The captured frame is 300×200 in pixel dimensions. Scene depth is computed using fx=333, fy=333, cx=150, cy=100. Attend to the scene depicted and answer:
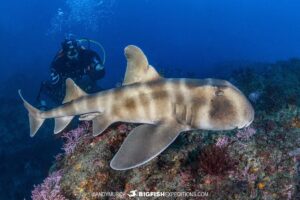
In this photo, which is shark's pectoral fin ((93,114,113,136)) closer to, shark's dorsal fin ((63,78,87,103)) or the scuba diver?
shark's dorsal fin ((63,78,87,103))

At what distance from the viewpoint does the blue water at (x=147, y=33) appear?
4234 centimetres

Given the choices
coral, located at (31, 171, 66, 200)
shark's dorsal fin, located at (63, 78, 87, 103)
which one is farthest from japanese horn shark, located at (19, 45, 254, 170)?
coral, located at (31, 171, 66, 200)

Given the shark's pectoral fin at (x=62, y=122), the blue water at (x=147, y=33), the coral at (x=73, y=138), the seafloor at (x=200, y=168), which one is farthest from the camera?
the blue water at (x=147, y=33)

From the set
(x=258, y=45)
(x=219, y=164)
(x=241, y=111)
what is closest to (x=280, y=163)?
(x=219, y=164)

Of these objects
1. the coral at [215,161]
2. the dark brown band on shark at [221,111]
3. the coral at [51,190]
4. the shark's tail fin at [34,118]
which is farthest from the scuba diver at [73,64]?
the dark brown band on shark at [221,111]

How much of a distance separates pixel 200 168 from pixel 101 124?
177 cm

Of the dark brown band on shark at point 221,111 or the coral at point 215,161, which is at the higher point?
the dark brown band on shark at point 221,111

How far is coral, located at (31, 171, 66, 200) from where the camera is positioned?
566cm

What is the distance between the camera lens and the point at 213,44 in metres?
68.3

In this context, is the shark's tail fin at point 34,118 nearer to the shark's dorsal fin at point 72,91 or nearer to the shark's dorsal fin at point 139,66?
the shark's dorsal fin at point 72,91

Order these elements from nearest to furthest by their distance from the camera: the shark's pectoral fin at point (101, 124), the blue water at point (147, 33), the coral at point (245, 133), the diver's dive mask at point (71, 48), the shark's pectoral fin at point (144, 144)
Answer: the shark's pectoral fin at point (144, 144), the shark's pectoral fin at point (101, 124), the coral at point (245, 133), the diver's dive mask at point (71, 48), the blue water at point (147, 33)

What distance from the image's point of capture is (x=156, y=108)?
200 inches

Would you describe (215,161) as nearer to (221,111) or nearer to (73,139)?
(221,111)

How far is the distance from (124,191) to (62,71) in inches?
306
